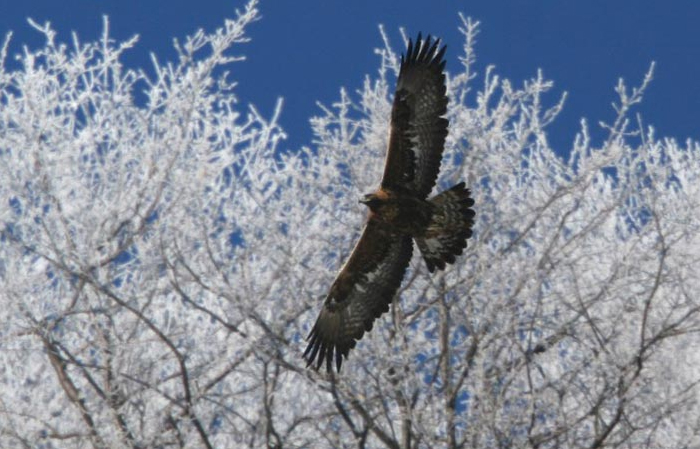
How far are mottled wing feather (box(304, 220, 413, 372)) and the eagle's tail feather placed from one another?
343mm

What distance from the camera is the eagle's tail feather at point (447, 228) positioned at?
6938 millimetres

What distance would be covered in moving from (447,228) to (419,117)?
0.64m

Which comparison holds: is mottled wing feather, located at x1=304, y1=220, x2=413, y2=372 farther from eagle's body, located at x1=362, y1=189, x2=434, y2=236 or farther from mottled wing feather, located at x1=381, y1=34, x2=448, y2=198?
mottled wing feather, located at x1=381, y1=34, x2=448, y2=198

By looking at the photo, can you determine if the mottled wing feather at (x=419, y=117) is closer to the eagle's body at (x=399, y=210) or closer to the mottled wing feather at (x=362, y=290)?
the eagle's body at (x=399, y=210)

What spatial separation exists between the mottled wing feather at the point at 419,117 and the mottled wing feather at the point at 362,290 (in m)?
0.41

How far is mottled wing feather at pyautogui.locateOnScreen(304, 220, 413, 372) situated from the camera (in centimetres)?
725

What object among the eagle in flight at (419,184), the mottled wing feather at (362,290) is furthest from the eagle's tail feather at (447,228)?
the mottled wing feather at (362,290)

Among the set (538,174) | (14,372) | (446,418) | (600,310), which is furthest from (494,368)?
(14,372)

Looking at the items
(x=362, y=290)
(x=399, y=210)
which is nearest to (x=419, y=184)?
(x=399, y=210)

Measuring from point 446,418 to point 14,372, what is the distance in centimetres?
363

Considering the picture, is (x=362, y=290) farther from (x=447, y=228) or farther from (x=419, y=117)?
(x=419, y=117)

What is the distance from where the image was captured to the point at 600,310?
9219 mm

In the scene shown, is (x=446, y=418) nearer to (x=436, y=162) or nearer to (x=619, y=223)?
(x=436, y=162)

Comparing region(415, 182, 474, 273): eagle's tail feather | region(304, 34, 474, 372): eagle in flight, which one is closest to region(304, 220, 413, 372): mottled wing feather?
region(304, 34, 474, 372): eagle in flight
